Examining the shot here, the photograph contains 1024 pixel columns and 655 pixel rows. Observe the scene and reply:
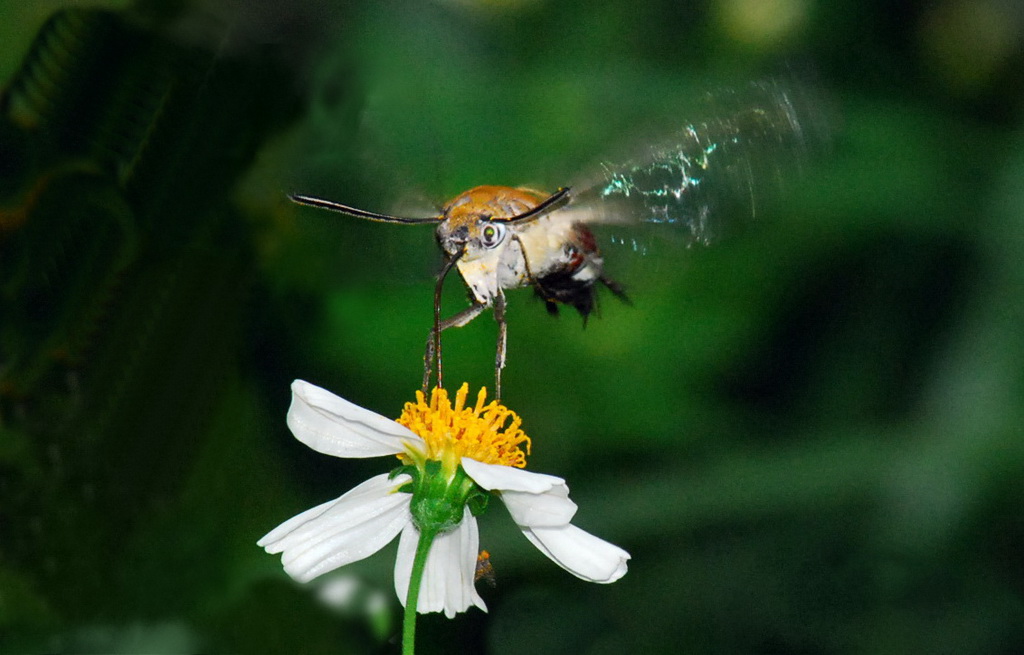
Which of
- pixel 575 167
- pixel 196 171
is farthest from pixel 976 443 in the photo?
pixel 196 171

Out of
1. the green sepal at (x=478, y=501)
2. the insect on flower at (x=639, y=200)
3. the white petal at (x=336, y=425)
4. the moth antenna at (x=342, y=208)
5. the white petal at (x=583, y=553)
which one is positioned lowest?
the white petal at (x=583, y=553)

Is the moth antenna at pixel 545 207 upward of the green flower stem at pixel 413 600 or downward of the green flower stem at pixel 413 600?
upward

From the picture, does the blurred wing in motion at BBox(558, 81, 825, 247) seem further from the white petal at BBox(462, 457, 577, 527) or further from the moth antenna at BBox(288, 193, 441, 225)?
the white petal at BBox(462, 457, 577, 527)

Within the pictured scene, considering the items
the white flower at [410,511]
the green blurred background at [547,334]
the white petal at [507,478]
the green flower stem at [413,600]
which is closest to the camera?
the green flower stem at [413,600]

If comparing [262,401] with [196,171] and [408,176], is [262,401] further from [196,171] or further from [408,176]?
[408,176]

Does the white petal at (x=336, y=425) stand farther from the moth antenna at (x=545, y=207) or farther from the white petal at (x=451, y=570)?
the moth antenna at (x=545, y=207)

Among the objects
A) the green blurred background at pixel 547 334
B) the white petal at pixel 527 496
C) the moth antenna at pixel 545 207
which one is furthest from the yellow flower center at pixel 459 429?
the green blurred background at pixel 547 334

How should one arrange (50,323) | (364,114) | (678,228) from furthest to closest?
(364,114) < (50,323) < (678,228)
